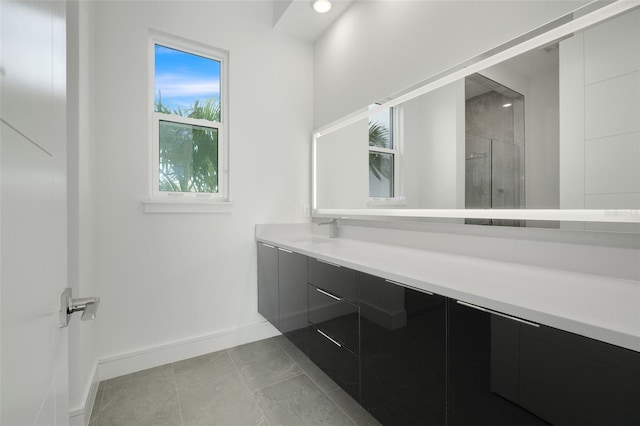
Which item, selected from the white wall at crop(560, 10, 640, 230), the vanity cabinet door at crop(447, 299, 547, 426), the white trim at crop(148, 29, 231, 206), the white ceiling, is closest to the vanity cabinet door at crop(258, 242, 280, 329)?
the white trim at crop(148, 29, 231, 206)

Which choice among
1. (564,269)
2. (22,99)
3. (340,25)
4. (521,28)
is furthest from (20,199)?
(340,25)

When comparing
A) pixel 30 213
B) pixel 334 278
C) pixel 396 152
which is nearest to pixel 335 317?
pixel 334 278

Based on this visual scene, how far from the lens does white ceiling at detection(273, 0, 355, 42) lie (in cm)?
227

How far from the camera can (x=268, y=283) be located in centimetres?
222

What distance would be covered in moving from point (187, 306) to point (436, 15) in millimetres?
2468

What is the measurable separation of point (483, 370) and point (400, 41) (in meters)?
1.83

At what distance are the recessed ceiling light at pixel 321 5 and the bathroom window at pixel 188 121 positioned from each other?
2.64ft

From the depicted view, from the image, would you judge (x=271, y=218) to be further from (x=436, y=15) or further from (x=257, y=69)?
(x=436, y=15)

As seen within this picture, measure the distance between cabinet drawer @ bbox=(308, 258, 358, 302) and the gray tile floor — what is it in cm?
67

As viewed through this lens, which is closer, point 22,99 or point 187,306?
point 22,99

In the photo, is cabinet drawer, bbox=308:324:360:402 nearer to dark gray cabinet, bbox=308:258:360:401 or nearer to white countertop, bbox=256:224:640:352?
dark gray cabinet, bbox=308:258:360:401

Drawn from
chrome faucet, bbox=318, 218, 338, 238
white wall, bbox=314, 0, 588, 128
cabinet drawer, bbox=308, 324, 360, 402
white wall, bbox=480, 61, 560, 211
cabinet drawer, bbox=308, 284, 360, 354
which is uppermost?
white wall, bbox=314, 0, 588, 128

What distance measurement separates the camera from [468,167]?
1455 millimetres

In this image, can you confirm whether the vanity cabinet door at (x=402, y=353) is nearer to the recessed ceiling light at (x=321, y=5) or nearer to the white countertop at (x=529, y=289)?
the white countertop at (x=529, y=289)
